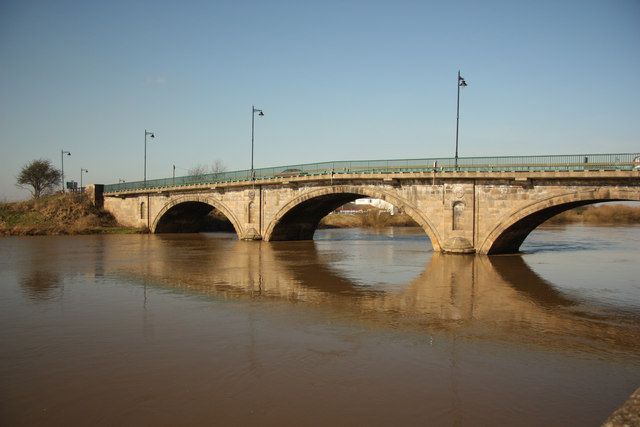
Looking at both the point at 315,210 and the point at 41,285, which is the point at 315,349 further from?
the point at 315,210

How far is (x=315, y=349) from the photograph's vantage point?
10289 millimetres

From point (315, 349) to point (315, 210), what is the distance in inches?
1334

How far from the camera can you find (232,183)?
4478 centimetres

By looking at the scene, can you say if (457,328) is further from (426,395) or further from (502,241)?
(502,241)

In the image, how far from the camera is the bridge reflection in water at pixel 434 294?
12.1 metres

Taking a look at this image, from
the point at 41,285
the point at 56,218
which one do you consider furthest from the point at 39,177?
the point at 41,285

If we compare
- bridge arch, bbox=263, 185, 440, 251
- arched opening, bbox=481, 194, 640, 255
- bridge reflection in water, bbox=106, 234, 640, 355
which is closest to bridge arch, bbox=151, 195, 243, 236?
bridge arch, bbox=263, 185, 440, 251

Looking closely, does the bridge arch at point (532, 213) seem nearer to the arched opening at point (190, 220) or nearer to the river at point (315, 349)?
the river at point (315, 349)

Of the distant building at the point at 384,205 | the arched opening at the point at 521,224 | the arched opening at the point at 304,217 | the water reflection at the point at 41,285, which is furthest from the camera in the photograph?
the distant building at the point at 384,205

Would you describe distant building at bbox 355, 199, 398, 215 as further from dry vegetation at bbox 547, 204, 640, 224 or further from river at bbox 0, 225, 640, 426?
river at bbox 0, 225, 640, 426

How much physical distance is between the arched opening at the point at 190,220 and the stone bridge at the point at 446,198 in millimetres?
9003

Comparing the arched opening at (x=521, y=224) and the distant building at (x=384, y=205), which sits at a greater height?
the distant building at (x=384, y=205)

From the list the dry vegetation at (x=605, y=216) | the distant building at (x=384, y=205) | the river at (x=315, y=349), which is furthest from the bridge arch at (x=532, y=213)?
the distant building at (x=384, y=205)

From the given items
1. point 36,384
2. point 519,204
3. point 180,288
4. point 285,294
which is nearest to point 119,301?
point 180,288
